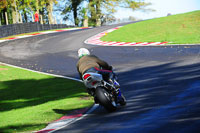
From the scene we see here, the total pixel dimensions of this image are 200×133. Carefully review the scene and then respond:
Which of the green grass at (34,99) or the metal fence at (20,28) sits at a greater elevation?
the metal fence at (20,28)

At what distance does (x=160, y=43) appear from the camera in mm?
20688

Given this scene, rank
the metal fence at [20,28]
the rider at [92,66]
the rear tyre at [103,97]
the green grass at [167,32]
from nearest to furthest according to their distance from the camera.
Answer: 1. the rear tyre at [103,97]
2. the rider at [92,66]
3. the green grass at [167,32]
4. the metal fence at [20,28]

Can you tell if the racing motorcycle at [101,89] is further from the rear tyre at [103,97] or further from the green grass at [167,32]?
the green grass at [167,32]

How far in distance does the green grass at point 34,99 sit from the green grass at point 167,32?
9931mm

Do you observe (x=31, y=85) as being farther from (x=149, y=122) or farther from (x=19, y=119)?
(x=149, y=122)

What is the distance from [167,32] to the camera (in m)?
25.4

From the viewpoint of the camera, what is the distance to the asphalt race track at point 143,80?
20.2 ft

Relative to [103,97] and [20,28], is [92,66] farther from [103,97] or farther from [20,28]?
[20,28]

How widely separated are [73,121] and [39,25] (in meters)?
30.8

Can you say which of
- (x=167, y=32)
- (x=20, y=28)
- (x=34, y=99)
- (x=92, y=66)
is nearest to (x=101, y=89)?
(x=92, y=66)

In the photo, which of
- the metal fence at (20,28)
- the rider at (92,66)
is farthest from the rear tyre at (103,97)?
the metal fence at (20,28)

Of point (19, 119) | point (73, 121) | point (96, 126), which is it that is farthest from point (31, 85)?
point (96, 126)

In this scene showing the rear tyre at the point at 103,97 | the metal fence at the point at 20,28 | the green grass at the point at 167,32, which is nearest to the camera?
the rear tyre at the point at 103,97

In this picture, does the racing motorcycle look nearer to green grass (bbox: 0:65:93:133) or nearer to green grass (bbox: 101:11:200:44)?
green grass (bbox: 0:65:93:133)
